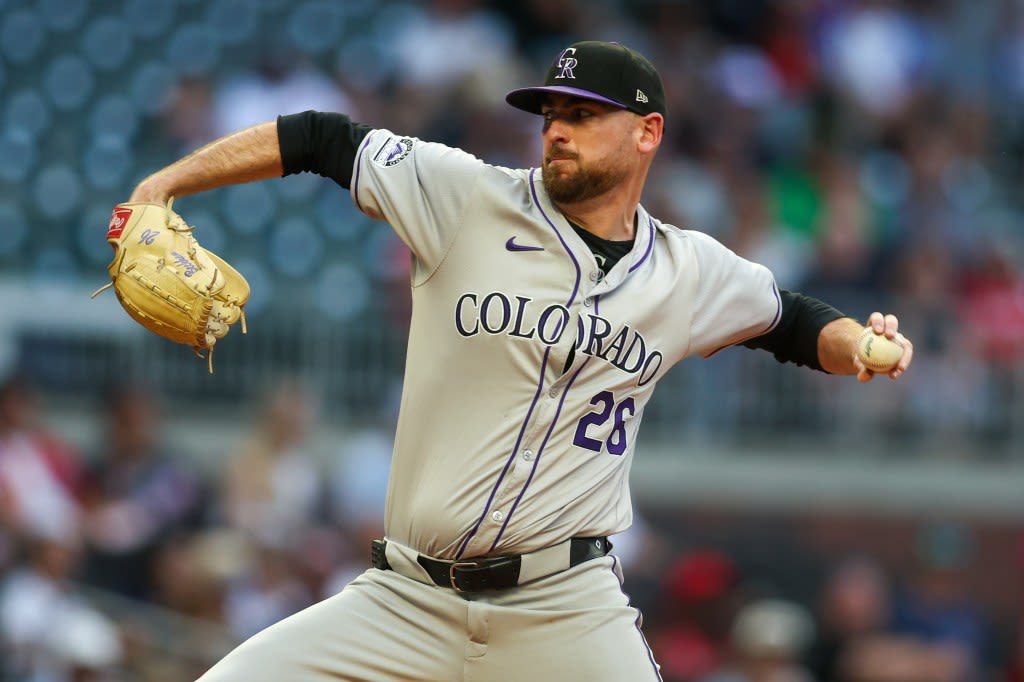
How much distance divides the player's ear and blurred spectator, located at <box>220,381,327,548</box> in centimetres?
461

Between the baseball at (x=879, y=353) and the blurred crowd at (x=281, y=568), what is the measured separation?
3.86m

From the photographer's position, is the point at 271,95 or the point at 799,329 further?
the point at 271,95

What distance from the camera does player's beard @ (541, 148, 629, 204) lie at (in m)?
4.18

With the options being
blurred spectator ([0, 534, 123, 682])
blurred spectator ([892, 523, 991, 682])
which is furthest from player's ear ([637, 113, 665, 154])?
blurred spectator ([892, 523, 991, 682])

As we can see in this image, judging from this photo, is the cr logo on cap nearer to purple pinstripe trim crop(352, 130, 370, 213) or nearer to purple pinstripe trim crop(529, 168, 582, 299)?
purple pinstripe trim crop(529, 168, 582, 299)

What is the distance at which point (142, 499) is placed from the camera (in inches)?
331

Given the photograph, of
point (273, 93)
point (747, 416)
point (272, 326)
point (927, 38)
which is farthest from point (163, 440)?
point (927, 38)

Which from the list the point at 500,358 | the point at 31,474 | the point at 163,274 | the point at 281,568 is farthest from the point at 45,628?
the point at 500,358

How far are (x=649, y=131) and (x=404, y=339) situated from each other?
18.3 feet

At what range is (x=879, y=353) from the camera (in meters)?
4.20

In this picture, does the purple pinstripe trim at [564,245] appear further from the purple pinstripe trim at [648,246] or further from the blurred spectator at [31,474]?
the blurred spectator at [31,474]

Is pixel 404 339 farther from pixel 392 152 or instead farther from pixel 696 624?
pixel 392 152

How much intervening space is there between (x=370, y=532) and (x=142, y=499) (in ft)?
3.79

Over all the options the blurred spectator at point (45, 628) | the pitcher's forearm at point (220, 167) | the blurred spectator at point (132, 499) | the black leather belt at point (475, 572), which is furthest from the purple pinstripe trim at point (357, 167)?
the blurred spectator at point (132, 499)
